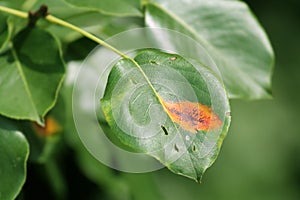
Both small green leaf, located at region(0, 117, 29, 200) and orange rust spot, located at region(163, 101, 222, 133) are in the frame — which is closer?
orange rust spot, located at region(163, 101, 222, 133)

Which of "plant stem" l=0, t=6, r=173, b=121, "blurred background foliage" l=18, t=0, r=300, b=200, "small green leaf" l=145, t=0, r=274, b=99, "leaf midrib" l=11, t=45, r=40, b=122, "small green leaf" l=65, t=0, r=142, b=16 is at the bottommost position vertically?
"blurred background foliage" l=18, t=0, r=300, b=200

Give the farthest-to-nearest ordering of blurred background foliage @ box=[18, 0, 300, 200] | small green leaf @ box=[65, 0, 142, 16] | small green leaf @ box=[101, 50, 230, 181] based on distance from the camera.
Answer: blurred background foliage @ box=[18, 0, 300, 200] < small green leaf @ box=[65, 0, 142, 16] < small green leaf @ box=[101, 50, 230, 181]

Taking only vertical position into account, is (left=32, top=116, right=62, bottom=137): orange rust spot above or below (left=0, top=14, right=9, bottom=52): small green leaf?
below

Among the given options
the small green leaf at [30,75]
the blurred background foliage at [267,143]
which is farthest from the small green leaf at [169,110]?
the blurred background foliage at [267,143]

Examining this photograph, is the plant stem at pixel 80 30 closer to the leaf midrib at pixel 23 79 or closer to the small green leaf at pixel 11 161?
the leaf midrib at pixel 23 79

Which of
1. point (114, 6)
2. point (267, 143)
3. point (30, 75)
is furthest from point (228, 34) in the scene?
point (267, 143)

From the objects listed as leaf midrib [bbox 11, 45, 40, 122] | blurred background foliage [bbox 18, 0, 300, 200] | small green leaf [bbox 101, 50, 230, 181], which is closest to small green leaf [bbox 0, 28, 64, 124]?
leaf midrib [bbox 11, 45, 40, 122]

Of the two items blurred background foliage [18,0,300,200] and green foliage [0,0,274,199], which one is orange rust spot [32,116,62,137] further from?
blurred background foliage [18,0,300,200]
